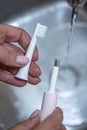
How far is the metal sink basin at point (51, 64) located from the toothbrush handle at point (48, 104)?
0.18 m

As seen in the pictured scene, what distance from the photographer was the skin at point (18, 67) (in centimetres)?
34

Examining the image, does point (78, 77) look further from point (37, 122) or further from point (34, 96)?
point (37, 122)

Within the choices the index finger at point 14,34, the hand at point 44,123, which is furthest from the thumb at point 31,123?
the index finger at point 14,34

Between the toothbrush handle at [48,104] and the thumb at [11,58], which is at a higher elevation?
A: the thumb at [11,58]

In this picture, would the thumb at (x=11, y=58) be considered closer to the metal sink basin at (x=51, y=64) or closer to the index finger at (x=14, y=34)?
the index finger at (x=14, y=34)

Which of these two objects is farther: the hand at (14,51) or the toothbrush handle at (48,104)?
the hand at (14,51)

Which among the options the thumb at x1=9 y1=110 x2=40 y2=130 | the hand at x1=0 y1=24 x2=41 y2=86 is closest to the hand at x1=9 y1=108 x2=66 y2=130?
the thumb at x1=9 y1=110 x2=40 y2=130

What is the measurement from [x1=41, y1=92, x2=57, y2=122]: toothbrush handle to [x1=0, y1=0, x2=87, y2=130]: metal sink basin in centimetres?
18

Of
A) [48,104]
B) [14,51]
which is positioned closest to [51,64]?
[14,51]

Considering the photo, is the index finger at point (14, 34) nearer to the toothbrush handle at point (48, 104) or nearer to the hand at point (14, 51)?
the hand at point (14, 51)

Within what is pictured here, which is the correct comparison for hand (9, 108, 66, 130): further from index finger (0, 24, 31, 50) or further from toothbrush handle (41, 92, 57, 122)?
index finger (0, 24, 31, 50)

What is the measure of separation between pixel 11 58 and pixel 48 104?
0.08m

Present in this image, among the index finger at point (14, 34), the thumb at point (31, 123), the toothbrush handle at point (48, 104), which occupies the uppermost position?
the index finger at point (14, 34)

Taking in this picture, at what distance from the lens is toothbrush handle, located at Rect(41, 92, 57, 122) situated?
1.10 feet
